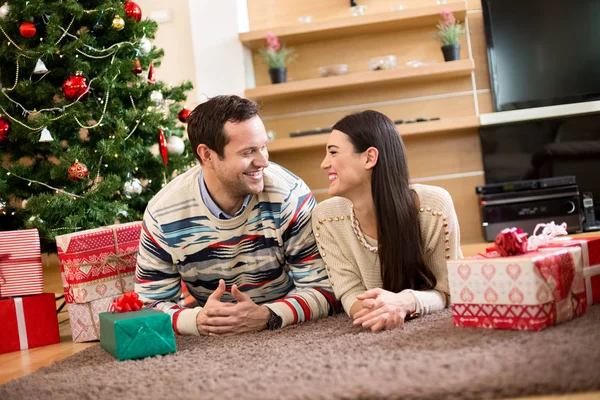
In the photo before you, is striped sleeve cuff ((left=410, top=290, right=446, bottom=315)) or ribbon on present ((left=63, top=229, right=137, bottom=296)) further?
ribbon on present ((left=63, top=229, right=137, bottom=296))

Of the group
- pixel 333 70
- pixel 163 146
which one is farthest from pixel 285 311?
pixel 333 70

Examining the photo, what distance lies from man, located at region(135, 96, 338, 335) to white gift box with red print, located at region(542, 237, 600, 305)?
0.75m

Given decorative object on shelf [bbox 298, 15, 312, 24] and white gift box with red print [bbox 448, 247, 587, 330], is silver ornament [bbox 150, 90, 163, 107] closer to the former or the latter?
decorative object on shelf [bbox 298, 15, 312, 24]

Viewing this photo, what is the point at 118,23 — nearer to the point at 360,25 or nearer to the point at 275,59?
the point at 275,59

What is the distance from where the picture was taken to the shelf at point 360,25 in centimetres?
442

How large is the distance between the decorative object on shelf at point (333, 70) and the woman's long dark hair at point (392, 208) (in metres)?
2.41

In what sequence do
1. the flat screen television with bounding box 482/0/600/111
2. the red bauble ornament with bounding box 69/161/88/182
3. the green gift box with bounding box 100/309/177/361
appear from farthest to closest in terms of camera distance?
the flat screen television with bounding box 482/0/600/111, the red bauble ornament with bounding box 69/161/88/182, the green gift box with bounding box 100/309/177/361

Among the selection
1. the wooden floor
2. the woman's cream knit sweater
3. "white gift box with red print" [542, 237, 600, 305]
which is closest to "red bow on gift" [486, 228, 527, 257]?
"white gift box with red print" [542, 237, 600, 305]

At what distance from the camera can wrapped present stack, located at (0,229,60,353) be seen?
2.57 m

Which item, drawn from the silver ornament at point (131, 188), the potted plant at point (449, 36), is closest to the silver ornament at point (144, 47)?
the silver ornament at point (131, 188)

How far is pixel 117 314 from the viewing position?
199cm

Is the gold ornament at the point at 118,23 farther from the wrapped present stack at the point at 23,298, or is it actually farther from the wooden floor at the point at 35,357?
the wooden floor at the point at 35,357

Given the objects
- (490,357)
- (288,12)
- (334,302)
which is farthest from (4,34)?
(490,357)

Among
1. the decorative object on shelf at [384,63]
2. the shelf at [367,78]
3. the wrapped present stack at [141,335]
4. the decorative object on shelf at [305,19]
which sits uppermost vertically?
the decorative object on shelf at [305,19]
